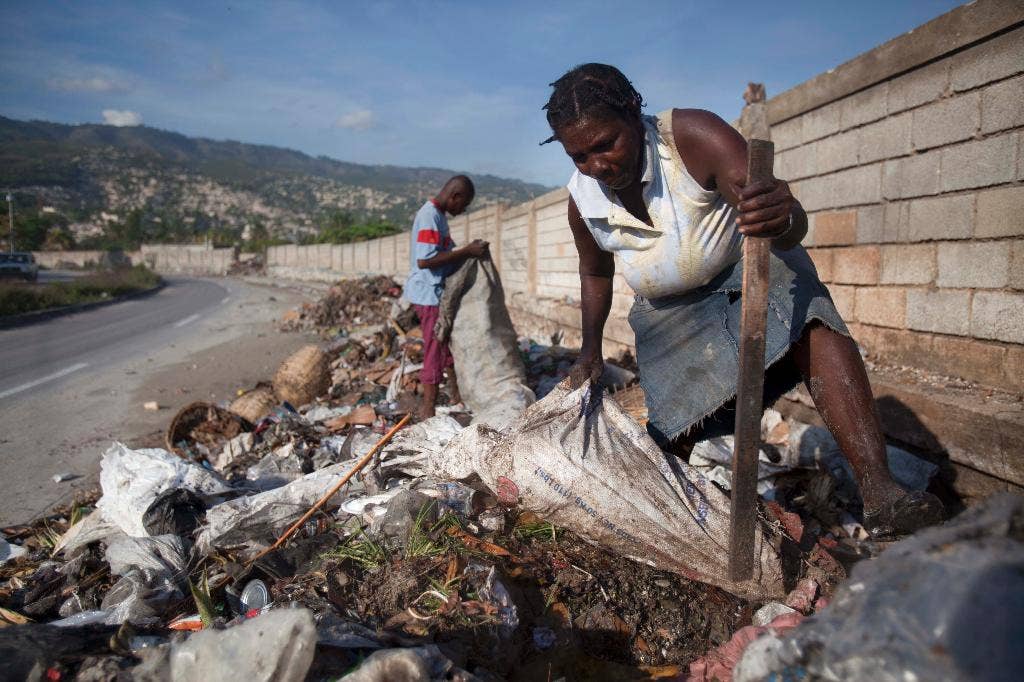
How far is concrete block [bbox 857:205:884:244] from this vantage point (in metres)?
3.37

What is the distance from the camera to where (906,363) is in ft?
10.6

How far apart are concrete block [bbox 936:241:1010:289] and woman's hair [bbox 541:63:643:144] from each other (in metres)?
1.96

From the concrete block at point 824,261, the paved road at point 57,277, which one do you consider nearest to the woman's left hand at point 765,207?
the concrete block at point 824,261

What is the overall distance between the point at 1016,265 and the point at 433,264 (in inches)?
130

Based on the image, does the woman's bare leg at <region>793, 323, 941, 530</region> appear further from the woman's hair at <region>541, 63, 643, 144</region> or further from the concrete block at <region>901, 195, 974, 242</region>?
the concrete block at <region>901, 195, 974, 242</region>

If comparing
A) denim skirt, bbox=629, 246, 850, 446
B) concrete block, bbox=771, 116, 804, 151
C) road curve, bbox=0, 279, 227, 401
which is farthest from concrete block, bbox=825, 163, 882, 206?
road curve, bbox=0, 279, 227, 401

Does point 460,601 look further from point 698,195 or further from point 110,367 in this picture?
point 110,367

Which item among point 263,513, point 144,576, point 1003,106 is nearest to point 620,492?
point 263,513

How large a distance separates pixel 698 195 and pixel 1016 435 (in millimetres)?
1603

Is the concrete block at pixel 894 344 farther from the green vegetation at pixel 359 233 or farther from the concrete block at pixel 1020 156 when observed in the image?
the green vegetation at pixel 359 233

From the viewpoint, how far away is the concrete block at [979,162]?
258cm

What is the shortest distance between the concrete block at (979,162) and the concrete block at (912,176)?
0.05 meters

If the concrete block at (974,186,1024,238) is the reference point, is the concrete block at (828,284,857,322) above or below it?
below

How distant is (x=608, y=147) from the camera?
1768 mm
